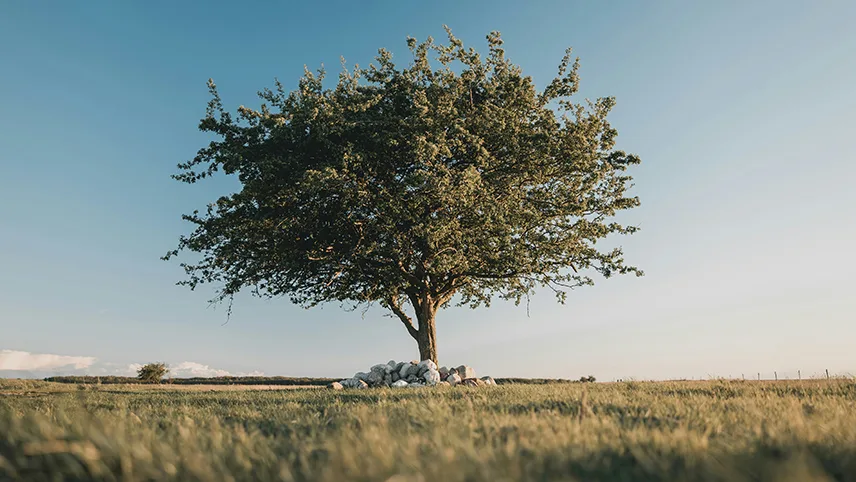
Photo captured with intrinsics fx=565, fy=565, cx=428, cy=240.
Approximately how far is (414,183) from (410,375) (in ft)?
26.0

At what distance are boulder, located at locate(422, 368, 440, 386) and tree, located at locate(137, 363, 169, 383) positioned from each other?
68.3 feet

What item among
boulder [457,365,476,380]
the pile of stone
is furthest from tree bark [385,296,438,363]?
boulder [457,365,476,380]

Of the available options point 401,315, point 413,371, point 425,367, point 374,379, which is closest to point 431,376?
point 425,367

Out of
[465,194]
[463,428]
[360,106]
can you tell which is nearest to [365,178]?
[360,106]

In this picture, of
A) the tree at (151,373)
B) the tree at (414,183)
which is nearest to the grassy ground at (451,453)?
the tree at (414,183)

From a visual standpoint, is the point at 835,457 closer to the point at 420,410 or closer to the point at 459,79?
the point at 420,410

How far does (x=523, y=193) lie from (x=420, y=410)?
58.8ft

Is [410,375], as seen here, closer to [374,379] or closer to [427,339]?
[374,379]

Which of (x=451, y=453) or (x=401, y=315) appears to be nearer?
(x=451, y=453)

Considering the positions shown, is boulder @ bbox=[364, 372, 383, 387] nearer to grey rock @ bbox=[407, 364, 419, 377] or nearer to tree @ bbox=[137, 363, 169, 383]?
grey rock @ bbox=[407, 364, 419, 377]

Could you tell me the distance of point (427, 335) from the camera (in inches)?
991

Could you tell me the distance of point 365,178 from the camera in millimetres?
21531

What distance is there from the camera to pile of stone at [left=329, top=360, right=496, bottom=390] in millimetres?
21484

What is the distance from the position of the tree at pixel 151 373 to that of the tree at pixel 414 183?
41.9ft
